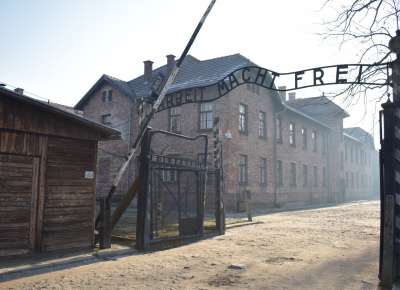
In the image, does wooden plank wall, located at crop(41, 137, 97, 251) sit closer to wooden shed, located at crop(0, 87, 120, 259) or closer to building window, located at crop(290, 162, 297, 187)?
wooden shed, located at crop(0, 87, 120, 259)

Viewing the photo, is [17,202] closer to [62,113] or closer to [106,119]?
[62,113]

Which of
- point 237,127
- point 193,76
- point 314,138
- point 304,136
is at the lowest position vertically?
point 237,127

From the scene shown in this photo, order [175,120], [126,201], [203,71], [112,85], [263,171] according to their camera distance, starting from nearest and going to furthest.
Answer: [126,201] → [175,120] → [203,71] → [263,171] → [112,85]

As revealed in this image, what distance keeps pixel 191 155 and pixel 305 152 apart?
1343cm

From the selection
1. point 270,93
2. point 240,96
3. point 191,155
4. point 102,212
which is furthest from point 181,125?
point 102,212

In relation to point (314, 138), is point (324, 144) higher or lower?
lower

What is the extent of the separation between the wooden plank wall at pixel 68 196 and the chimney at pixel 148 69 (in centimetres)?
1906

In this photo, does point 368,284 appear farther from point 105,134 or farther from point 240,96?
point 240,96

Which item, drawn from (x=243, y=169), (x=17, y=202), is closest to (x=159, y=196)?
(x=17, y=202)

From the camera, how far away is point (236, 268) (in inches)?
278

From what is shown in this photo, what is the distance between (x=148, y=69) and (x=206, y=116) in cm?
766

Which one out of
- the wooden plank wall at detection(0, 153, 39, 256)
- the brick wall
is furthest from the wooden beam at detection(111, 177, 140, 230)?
the brick wall

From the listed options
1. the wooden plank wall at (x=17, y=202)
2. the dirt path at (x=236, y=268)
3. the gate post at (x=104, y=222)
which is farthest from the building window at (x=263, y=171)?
the wooden plank wall at (x=17, y=202)

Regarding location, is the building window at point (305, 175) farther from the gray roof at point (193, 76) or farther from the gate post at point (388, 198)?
the gate post at point (388, 198)
